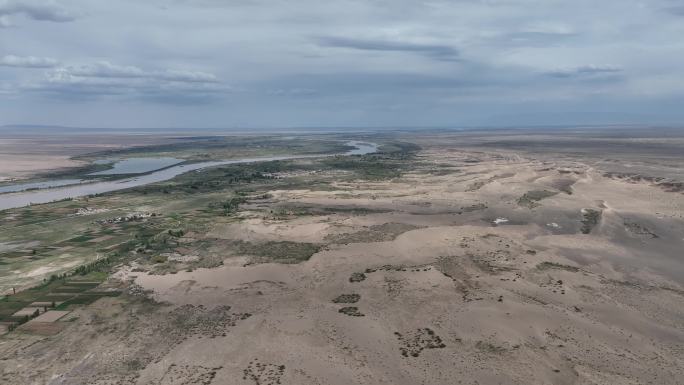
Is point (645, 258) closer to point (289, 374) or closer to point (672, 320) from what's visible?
point (672, 320)

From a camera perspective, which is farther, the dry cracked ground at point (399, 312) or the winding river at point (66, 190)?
the winding river at point (66, 190)

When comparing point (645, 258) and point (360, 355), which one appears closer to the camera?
point (360, 355)

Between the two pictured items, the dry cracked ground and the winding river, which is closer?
the dry cracked ground

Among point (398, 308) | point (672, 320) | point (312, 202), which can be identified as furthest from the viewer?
point (312, 202)

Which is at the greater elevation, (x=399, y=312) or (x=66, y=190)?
(x=399, y=312)

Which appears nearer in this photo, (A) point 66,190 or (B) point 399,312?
(B) point 399,312

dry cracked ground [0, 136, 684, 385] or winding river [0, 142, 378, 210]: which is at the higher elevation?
dry cracked ground [0, 136, 684, 385]

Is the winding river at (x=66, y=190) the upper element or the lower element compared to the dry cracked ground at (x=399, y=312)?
lower

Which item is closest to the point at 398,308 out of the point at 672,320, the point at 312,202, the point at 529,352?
the point at 529,352
